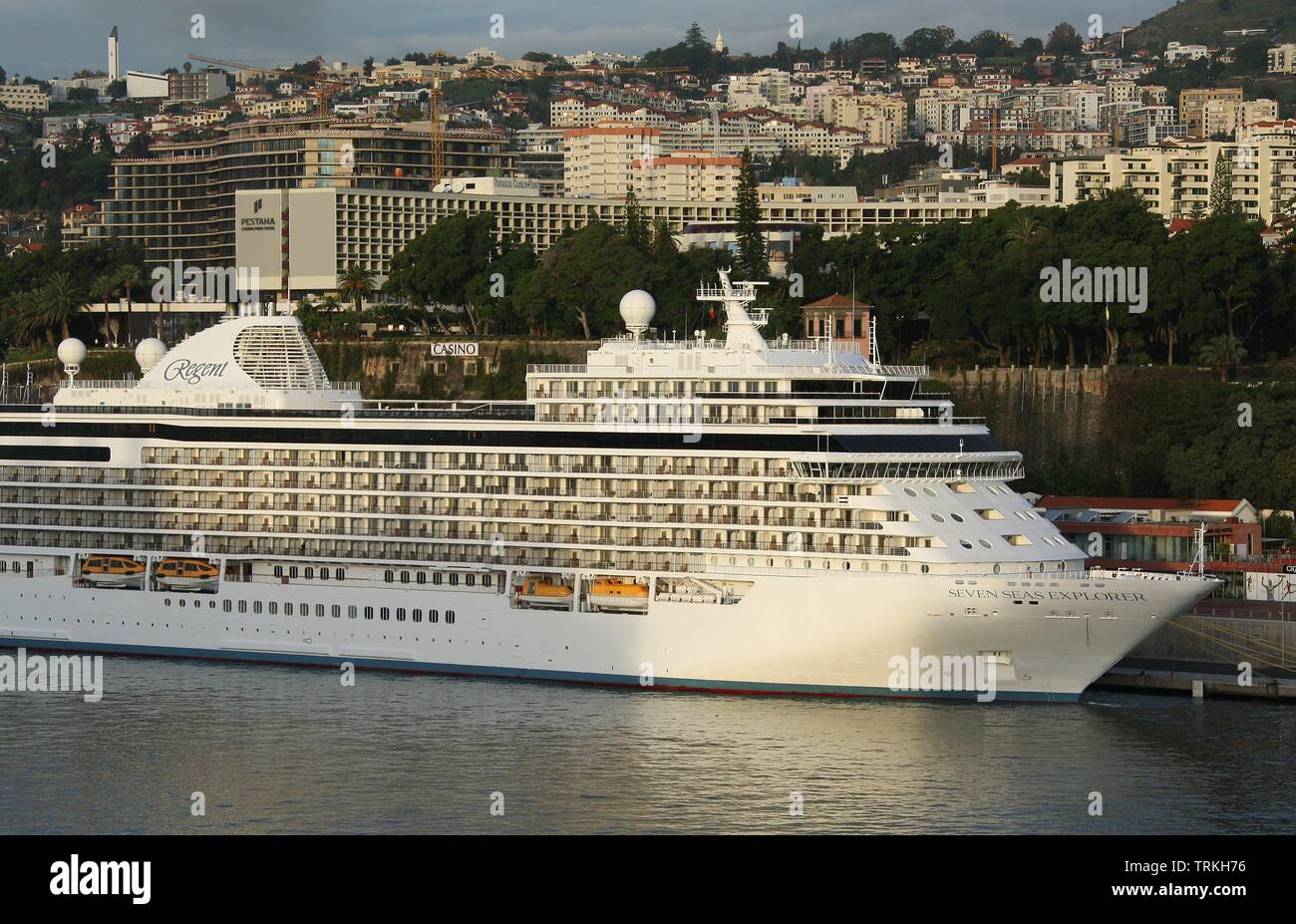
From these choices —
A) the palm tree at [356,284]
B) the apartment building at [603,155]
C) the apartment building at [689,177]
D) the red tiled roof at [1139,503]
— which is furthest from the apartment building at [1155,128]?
the red tiled roof at [1139,503]

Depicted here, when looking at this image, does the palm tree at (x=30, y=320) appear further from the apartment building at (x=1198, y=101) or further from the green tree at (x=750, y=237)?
the apartment building at (x=1198, y=101)

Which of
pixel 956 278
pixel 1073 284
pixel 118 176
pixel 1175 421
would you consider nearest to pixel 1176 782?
pixel 1175 421

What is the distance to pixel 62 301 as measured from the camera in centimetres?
10875

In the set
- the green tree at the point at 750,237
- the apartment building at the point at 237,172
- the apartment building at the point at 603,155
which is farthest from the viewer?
the apartment building at the point at 603,155

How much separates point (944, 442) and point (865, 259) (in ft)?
143

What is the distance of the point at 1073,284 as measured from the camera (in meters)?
78.6

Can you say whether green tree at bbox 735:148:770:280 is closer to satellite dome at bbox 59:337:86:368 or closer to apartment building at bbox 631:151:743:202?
satellite dome at bbox 59:337:86:368

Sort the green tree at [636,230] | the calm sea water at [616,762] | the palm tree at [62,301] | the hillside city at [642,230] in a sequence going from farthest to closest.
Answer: the palm tree at [62,301]
the green tree at [636,230]
the hillside city at [642,230]
the calm sea water at [616,762]

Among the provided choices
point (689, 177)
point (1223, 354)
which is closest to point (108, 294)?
point (689, 177)

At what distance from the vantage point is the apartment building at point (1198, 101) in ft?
625

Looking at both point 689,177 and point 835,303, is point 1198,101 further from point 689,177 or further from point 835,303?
point 835,303

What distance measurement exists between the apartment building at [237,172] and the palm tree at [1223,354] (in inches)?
2806

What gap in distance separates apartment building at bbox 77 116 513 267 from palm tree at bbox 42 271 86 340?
74.1 ft

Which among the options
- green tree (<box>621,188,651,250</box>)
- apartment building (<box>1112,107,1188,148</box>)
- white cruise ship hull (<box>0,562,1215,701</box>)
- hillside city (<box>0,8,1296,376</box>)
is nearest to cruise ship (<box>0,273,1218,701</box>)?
white cruise ship hull (<box>0,562,1215,701</box>)
